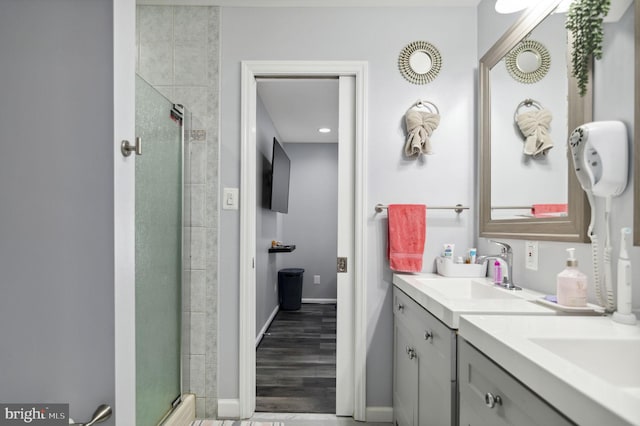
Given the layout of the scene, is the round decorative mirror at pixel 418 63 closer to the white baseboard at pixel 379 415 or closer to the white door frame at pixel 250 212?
the white door frame at pixel 250 212

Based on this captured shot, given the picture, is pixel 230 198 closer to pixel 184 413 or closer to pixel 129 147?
pixel 184 413

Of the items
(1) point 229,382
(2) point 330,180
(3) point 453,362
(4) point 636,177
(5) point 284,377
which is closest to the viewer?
(4) point 636,177

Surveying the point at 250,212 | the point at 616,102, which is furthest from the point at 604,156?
the point at 250,212

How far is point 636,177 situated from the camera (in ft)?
3.52

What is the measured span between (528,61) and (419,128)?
24.4 inches

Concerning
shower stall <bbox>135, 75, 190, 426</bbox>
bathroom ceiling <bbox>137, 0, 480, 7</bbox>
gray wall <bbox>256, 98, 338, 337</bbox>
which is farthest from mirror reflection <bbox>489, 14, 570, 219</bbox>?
gray wall <bbox>256, 98, 338, 337</bbox>

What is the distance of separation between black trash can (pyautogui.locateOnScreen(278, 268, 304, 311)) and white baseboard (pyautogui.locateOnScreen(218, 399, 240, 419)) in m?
2.80

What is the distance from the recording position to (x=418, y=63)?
7.05 feet

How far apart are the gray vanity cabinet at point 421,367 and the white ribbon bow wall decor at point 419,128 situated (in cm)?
83

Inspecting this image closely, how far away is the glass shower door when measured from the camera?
1.61 metres

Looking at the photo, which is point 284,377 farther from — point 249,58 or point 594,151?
point 594,151
